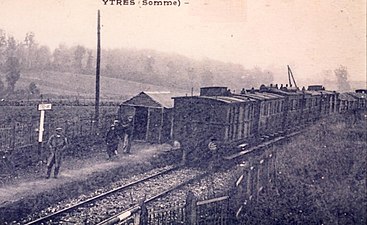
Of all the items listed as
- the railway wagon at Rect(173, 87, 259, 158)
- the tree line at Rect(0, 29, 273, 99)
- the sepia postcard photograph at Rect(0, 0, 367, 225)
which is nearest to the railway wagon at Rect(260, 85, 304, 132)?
the railway wagon at Rect(173, 87, 259, 158)

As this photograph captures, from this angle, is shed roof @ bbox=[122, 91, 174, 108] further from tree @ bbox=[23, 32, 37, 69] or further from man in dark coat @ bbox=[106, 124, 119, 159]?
tree @ bbox=[23, 32, 37, 69]

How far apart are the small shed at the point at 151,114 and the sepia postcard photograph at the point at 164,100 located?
24 mm

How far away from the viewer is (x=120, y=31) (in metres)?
3.09

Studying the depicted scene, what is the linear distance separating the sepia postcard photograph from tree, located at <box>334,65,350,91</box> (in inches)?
0.6

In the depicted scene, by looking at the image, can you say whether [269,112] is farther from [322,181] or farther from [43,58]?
[43,58]

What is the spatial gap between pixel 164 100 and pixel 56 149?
1284 millimetres

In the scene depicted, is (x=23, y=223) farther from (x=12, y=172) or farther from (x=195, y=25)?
(x=195, y=25)

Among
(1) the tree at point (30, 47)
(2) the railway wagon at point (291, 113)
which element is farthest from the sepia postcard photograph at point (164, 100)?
(2) the railway wagon at point (291, 113)

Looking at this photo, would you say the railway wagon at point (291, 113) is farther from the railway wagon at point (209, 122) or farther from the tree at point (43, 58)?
the tree at point (43, 58)

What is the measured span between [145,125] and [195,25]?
173cm

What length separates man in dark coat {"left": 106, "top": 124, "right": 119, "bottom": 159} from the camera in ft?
14.3

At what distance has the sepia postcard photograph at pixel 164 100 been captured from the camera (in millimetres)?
3096

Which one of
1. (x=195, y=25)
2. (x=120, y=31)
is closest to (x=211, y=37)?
(x=195, y=25)

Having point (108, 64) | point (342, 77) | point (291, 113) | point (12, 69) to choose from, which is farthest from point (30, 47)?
point (291, 113)
